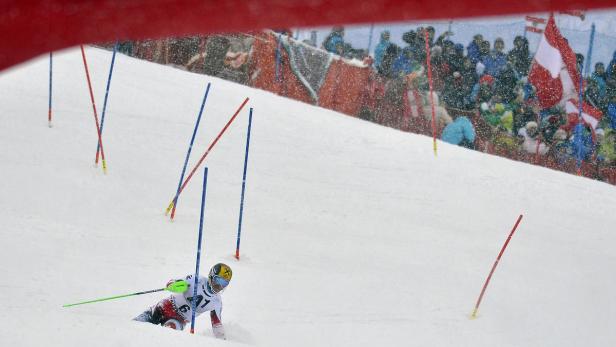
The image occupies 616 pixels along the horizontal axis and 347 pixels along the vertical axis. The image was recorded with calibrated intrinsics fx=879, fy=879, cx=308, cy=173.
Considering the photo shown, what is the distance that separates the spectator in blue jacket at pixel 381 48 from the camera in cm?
1160

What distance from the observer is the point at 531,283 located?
27.1 feet

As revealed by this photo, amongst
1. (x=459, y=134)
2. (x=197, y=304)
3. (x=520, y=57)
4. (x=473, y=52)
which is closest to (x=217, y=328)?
(x=197, y=304)

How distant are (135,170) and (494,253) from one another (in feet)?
12.7

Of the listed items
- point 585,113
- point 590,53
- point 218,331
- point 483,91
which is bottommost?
point 218,331

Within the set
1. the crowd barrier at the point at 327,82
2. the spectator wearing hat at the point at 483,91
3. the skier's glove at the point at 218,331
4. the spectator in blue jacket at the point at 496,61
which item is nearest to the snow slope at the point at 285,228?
the skier's glove at the point at 218,331

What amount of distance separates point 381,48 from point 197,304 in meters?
6.55

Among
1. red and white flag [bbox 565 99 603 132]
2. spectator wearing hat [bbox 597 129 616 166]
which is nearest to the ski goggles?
red and white flag [bbox 565 99 603 132]

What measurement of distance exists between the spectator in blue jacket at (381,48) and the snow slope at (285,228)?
41.0 inches

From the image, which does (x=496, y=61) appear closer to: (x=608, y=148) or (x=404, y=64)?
(x=404, y=64)

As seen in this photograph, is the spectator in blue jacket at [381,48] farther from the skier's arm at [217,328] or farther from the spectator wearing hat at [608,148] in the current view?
the skier's arm at [217,328]

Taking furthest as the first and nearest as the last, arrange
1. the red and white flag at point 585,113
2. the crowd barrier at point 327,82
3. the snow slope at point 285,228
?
the crowd barrier at point 327,82 < the red and white flag at point 585,113 < the snow slope at point 285,228

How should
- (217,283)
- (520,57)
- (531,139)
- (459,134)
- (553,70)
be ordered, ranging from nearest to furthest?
(217,283), (553,70), (520,57), (531,139), (459,134)

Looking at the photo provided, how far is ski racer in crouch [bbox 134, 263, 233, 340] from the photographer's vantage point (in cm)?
580

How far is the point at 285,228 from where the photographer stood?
866 cm
